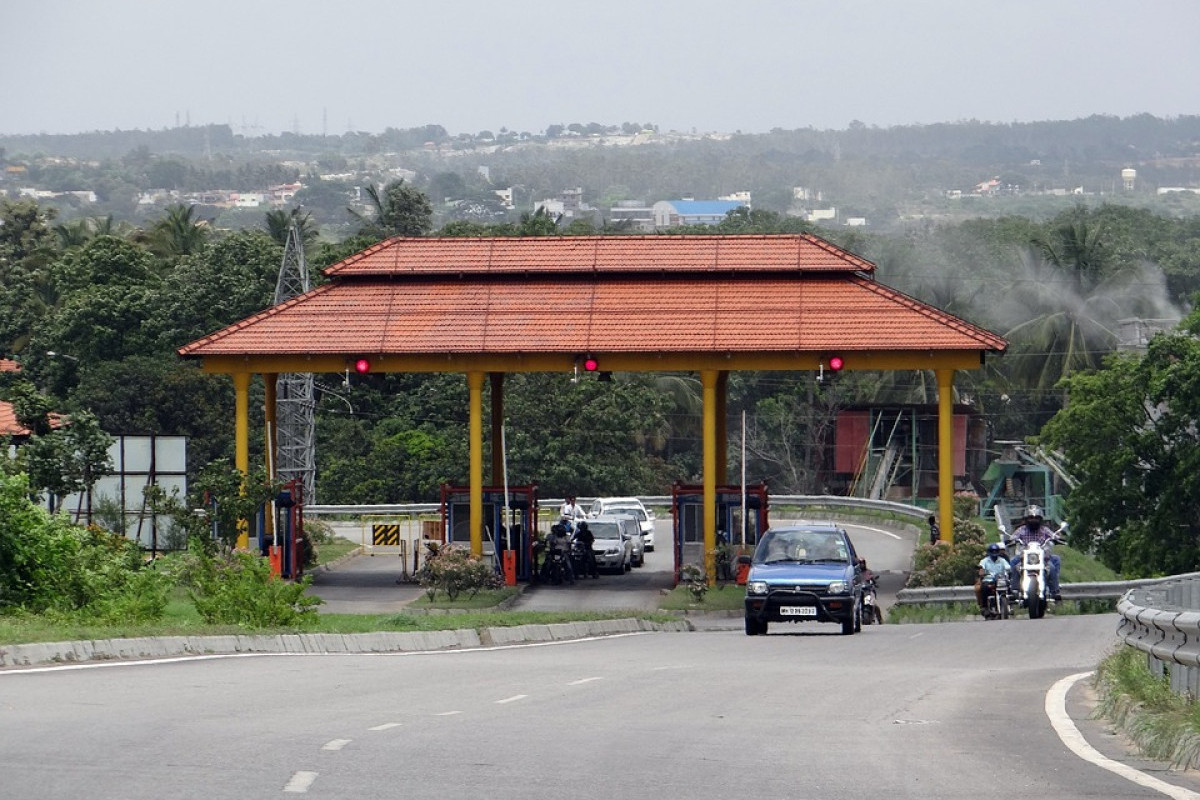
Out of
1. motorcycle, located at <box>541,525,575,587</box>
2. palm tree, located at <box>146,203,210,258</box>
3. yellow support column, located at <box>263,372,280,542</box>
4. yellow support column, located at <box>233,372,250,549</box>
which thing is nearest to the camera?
yellow support column, located at <box>233,372,250,549</box>

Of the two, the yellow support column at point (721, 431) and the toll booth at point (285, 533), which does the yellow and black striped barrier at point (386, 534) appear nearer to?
the toll booth at point (285, 533)

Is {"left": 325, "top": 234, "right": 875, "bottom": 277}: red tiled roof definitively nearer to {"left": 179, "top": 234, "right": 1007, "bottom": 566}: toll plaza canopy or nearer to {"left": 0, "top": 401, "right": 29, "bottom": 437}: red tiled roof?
{"left": 179, "top": 234, "right": 1007, "bottom": 566}: toll plaza canopy

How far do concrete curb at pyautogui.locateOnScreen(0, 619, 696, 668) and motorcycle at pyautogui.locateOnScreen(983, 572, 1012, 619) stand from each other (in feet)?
17.8

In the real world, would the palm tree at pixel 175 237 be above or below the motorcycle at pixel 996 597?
above

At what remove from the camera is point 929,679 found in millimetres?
17625

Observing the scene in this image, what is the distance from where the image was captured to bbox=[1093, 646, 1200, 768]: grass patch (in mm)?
10656

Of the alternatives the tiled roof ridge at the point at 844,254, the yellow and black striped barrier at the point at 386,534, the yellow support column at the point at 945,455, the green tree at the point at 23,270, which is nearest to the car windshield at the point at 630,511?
the yellow and black striped barrier at the point at 386,534

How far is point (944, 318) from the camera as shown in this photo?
1544 inches

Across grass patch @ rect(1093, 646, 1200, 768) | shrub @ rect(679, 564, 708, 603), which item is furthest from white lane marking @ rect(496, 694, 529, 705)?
shrub @ rect(679, 564, 708, 603)

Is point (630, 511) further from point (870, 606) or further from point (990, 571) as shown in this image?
point (990, 571)

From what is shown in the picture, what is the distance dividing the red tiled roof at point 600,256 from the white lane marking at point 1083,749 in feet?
82.7

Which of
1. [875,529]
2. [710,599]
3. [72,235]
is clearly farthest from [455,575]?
[72,235]

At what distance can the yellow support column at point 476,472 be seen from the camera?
39.4m

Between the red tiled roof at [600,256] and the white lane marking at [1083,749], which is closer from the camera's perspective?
the white lane marking at [1083,749]
